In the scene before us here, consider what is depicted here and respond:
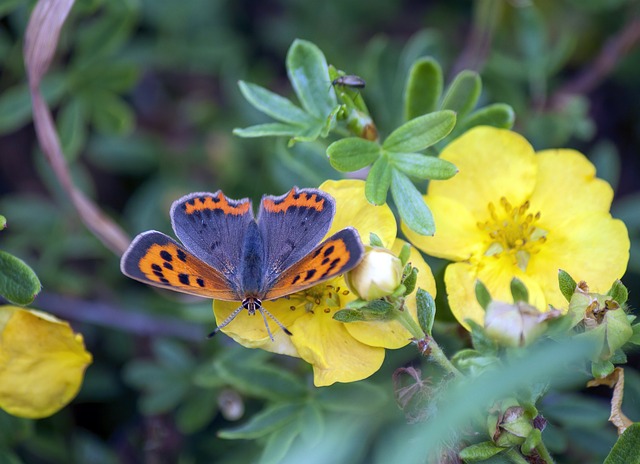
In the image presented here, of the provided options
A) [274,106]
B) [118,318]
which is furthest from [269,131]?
[118,318]

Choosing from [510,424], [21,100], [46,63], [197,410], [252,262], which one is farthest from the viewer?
[21,100]

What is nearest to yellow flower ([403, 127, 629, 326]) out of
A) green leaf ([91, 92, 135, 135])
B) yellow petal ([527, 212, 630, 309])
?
yellow petal ([527, 212, 630, 309])

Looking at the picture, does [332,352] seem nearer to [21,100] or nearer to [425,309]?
[425,309]

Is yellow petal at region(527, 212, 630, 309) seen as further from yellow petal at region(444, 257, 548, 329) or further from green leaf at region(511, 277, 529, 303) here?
green leaf at region(511, 277, 529, 303)


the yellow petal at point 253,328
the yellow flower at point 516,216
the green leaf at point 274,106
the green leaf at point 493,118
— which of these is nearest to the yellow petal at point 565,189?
the yellow flower at point 516,216

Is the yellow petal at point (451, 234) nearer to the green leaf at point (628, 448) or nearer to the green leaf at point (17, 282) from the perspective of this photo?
the green leaf at point (628, 448)

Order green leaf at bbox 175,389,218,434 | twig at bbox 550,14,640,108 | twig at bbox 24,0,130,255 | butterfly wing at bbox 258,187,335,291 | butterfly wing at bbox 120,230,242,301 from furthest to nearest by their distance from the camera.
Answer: twig at bbox 550,14,640,108, green leaf at bbox 175,389,218,434, twig at bbox 24,0,130,255, butterfly wing at bbox 258,187,335,291, butterfly wing at bbox 120,230,242,301
